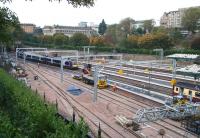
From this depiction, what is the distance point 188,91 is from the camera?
98.5 ft

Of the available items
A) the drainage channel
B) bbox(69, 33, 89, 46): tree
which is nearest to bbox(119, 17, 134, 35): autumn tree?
bbox(69, 33, 89, 46): tree

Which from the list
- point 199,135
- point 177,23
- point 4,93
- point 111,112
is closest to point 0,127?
point 4,93

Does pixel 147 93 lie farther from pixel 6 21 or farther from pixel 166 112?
pixel 6 21

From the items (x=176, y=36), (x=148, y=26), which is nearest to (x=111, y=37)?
(x=148, y=26)

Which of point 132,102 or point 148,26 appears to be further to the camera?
point 148,26

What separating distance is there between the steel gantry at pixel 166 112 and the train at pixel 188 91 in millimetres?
4386

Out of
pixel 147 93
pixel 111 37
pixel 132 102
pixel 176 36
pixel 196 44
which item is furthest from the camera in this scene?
pixel 111 37

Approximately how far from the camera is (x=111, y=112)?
29844 mm

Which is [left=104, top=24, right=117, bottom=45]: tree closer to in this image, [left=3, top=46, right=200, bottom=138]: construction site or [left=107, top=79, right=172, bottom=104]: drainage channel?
[left=3, top=46, right=200, bottom=138]: construction site

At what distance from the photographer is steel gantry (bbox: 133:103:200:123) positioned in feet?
72.5

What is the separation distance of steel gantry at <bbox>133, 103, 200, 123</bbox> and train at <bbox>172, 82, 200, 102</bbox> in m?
4.39

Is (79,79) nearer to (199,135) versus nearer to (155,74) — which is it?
(155,74)

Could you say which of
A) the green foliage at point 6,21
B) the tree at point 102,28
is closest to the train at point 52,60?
the green foliage at point 6,21

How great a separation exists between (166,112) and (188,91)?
24.8 ft
